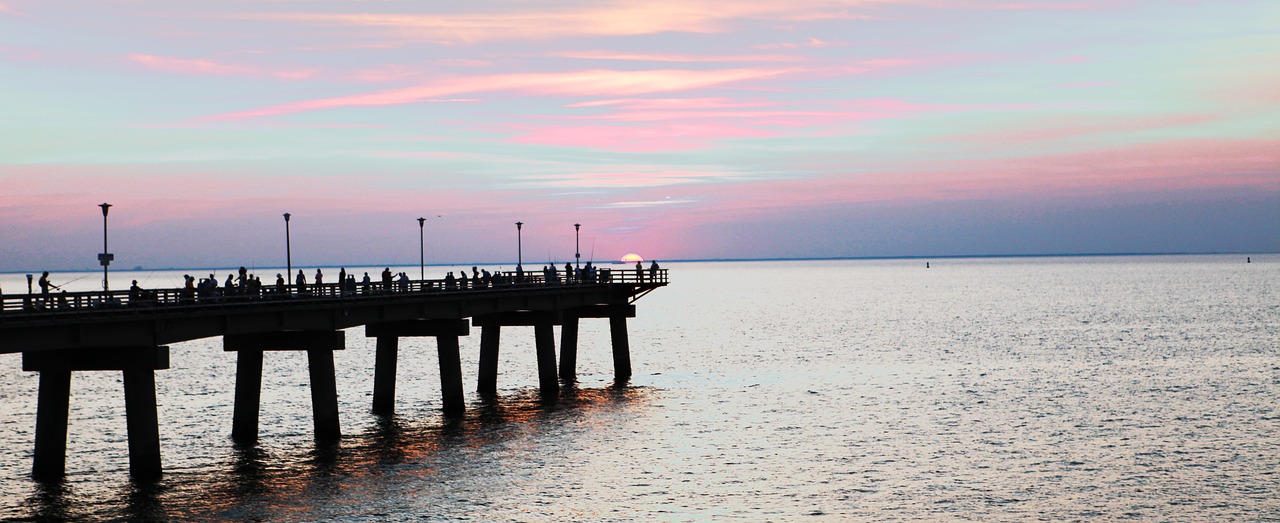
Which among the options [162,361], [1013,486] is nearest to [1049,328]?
[1013,486]

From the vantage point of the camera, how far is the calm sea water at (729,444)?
121 feet

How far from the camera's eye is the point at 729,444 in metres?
48.5

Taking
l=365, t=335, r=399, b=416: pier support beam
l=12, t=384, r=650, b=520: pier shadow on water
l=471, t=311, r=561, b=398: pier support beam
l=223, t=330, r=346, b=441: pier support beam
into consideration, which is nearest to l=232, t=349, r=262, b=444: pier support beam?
l=223, t=330, r=346, b=441: pier support beam

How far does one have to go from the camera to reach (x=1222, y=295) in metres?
196

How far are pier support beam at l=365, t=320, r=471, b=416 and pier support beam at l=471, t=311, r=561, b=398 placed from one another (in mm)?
6476

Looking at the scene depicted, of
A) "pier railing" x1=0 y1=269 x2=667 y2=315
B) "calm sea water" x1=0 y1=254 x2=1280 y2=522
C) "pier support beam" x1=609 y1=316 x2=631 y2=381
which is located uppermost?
"pier railing" x1=0 y1=269 x2=667 y2=315

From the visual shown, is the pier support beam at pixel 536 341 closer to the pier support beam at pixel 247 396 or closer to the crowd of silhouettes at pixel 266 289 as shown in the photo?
the crowd of silhouettes at pixel 266 289

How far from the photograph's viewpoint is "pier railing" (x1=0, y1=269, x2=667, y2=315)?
118 feet

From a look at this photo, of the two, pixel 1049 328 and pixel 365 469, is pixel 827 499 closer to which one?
pixel 365 469

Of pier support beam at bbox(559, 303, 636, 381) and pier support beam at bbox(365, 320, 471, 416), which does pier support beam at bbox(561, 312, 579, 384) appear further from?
pier support beam at bbox(365, 320, 471, 416)

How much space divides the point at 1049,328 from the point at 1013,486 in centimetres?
8971

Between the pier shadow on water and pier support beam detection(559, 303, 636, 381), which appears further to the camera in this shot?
pier support beam detection(559, 303, 636, 381)

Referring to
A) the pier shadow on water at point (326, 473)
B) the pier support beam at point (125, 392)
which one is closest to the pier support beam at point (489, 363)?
the pier shadow on water at point (326, 473)

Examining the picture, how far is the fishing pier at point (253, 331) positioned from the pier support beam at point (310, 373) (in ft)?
0.12
